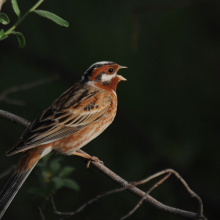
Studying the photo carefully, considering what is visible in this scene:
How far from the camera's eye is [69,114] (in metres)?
5.48

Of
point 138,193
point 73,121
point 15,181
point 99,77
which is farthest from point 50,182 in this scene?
point 99,77

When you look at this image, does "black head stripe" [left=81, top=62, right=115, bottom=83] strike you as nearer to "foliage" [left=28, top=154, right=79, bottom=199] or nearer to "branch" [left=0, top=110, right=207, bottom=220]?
"branch" [left=0, top=110, right=207, bottom=220]

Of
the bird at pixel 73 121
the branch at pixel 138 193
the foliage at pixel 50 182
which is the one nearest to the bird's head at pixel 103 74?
the bird at pixel 73 121

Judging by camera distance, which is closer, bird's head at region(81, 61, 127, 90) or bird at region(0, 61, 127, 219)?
bird at region(0, 61, 127, 219)

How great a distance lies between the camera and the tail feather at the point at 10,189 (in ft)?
14.8

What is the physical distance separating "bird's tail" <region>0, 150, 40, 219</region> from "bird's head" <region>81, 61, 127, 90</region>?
56.1 inches

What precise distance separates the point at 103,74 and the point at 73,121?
78cm

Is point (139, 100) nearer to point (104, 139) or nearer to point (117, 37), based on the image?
point (104, 139)

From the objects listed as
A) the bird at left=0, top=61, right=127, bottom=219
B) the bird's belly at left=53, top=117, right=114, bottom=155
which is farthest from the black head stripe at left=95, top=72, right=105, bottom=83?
the bird's belly at left=53, top=117, right=114, bottom=155

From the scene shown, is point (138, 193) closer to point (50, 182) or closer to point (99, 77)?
point (50, 182)

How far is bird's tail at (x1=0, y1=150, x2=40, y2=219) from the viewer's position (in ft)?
14.9

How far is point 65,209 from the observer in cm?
757

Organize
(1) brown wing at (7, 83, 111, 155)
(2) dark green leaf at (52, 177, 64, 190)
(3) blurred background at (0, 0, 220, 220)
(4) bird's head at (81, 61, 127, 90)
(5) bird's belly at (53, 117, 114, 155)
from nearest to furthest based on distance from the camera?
(2) dark green leaf at (52, 177, 64, 190), (1) brown wing at (7, 83, 111, 155), (5) bird's belly at (53, 117, 114, 155), (4) bird's head at (81, 61, 127, 90), (3) blurred background at (0, 0, 220, 220)

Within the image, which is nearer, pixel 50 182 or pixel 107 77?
pixel 50 182
